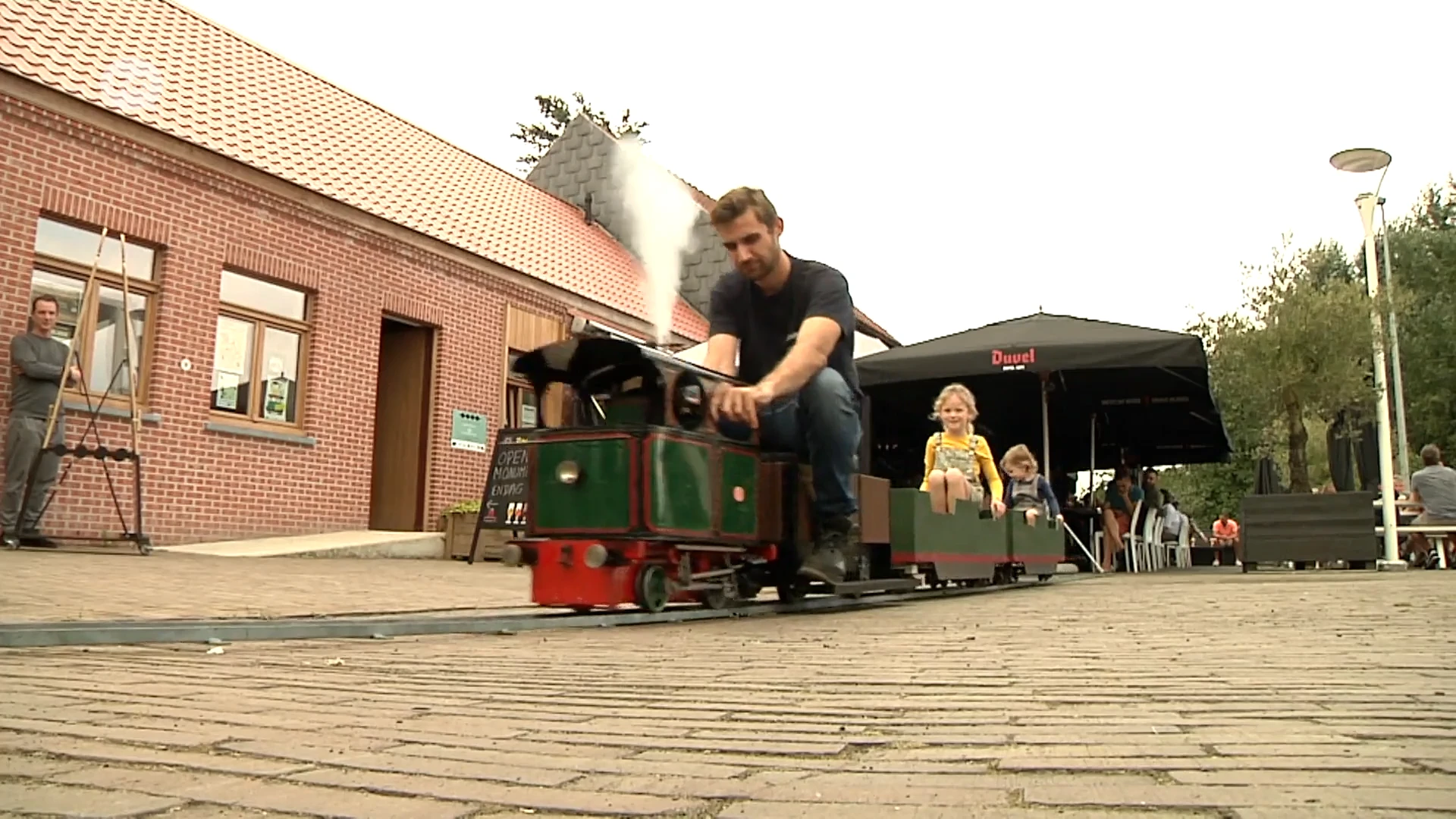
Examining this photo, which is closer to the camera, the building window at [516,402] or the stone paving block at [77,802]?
the stone paving block at [77,802]

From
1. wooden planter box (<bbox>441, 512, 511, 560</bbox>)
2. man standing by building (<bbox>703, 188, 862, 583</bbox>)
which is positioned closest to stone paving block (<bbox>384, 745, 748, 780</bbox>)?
man standing by building (<bbox>703, 188, 862, 583</bbox>)

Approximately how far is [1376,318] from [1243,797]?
1450cm

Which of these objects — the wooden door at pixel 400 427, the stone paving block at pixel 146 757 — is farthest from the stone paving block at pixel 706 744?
the wooden door at pixel 400 427

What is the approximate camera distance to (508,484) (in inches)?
289

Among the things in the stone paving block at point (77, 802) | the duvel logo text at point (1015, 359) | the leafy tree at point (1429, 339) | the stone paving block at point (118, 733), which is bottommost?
the stone paving block at point (77, 802)

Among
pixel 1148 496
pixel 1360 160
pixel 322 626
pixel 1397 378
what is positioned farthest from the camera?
pixel 1397 378

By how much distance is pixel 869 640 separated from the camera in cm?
412

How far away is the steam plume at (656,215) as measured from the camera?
70.7 feet

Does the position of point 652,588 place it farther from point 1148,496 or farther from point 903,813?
point 1148,496

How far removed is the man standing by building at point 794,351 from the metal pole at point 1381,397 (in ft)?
28.1

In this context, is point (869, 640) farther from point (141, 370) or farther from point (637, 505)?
point (141, 370)

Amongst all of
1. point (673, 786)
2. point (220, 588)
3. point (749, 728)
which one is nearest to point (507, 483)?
point (220, 588)

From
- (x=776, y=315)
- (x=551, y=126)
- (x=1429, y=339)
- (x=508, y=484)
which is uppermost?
(x=551, y=126)

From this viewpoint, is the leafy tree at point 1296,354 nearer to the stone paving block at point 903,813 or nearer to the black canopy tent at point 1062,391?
the black canopy tent at point 1062,391
